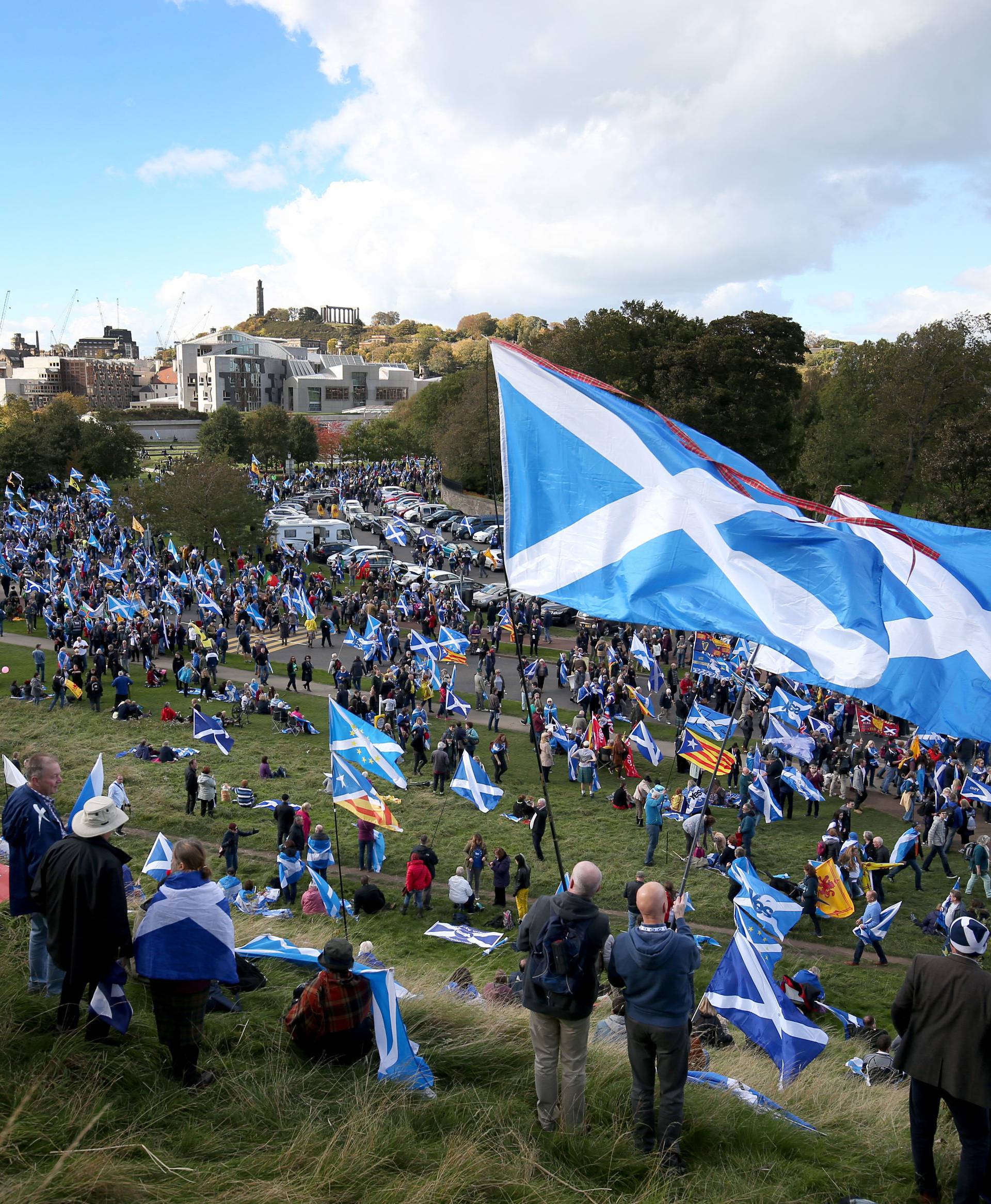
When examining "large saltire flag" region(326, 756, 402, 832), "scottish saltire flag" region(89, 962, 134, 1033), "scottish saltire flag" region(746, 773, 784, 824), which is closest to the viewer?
"scottish saltire flag" region(89, 962, 134, 1033)

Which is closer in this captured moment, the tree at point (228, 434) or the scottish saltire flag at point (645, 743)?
the scottish saltire flag at point (645, 743)

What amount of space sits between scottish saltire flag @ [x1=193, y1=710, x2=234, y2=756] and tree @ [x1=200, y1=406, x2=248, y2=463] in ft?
235

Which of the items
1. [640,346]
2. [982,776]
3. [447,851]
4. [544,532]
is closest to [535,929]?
[544,532]

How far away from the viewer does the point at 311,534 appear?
51.1 metres

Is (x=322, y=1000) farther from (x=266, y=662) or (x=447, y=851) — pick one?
(x=266, y=662)

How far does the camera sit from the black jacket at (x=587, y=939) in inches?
205

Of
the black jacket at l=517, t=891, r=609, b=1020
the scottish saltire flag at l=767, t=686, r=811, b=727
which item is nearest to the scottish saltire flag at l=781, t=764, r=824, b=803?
the scottish saltire flag at l=767, t=686, r=811, b=727

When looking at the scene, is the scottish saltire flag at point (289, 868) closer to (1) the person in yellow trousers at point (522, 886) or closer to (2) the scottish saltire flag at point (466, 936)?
(2) the scottish saltire flag at point (466, 936)

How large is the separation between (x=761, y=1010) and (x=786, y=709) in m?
15.3

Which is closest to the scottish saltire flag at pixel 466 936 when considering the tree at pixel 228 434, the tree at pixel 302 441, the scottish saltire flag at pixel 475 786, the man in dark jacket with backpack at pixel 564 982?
the scottish saltire flag at pixel 475 786

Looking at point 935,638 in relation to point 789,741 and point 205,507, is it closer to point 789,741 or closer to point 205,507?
point 789,741

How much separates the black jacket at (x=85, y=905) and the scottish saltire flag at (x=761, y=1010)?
560 centimetres

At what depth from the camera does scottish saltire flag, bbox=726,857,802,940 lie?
12930 millimetres

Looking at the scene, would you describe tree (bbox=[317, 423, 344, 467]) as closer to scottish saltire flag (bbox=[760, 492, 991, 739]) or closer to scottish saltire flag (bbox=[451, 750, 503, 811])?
scottish saltire flag (bbox=[451, 750, 503, 811])
